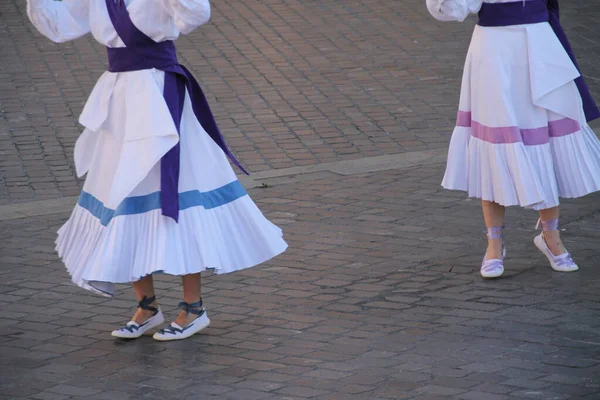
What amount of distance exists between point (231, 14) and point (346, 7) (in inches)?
49.3

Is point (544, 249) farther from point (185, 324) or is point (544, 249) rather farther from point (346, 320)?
point (185, 324)

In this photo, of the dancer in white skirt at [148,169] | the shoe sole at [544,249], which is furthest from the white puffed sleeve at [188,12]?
the shoe sole at [544,249]

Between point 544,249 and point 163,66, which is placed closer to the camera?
point 163,66

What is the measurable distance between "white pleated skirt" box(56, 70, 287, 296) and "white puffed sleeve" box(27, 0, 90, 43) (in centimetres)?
26

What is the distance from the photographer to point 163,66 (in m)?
4.98

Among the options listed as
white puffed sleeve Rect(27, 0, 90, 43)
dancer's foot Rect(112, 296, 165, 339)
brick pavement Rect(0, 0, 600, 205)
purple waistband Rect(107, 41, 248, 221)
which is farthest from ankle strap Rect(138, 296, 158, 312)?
brick pavement Rect(0, 0, 600, 205)

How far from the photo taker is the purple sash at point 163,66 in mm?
4863

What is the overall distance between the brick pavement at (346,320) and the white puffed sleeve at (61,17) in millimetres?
1410

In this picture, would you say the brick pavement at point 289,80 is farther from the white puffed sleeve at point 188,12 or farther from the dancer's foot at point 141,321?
the white puffed sleeve at point 188,12

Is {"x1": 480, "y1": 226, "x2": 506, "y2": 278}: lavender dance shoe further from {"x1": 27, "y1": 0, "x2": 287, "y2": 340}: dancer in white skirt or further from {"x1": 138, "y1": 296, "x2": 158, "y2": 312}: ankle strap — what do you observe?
{"x1": 138, "y1": 296, "x2": 158, "y2": 312}: ankle strap

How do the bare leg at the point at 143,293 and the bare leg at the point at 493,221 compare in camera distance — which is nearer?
the bare leg at the point at 143,293

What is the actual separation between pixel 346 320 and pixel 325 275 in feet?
2.22

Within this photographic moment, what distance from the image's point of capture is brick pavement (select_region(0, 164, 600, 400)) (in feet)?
15.3

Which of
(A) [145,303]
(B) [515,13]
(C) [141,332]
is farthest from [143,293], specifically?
(B) [515,13]
